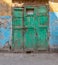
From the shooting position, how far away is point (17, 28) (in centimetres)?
1479

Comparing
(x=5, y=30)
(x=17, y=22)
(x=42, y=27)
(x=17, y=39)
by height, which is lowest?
(x=17, y=39)

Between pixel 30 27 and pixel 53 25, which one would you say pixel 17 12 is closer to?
pixel 30 27

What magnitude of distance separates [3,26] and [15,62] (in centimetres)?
297

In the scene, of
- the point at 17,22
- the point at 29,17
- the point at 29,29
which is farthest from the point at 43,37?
the point at 17,22

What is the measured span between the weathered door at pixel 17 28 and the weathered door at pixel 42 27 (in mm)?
832

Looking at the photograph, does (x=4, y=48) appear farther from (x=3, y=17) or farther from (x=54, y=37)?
(x=54, y=37)

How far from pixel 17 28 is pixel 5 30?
0.59m

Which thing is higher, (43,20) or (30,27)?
(43,20)

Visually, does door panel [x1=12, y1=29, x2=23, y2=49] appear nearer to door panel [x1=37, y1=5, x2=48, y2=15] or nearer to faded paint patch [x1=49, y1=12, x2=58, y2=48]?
door panel [x1=37, y1=5, x2=48, y2=15]

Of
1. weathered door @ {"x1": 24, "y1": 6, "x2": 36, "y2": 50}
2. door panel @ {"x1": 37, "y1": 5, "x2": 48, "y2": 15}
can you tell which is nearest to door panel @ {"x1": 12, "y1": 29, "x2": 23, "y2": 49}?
weathered door @ {"x1": 24, "y1": 6, "x2": 36, "y2": 50}

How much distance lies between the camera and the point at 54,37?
48.7 ft

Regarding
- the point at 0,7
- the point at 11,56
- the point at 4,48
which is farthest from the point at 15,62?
the point at 0,7

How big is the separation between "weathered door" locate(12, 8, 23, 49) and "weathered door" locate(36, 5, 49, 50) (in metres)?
0.83

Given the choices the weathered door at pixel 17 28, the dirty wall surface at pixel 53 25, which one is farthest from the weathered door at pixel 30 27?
the dirty wall surface at pixel 53 25
